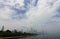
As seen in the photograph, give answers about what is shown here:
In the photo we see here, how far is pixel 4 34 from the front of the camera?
91188 millimetres

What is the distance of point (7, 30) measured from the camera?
106 metres

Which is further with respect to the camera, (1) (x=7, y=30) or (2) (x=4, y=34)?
(1) (x=7, y=30)

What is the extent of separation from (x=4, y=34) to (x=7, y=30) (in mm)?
14691
